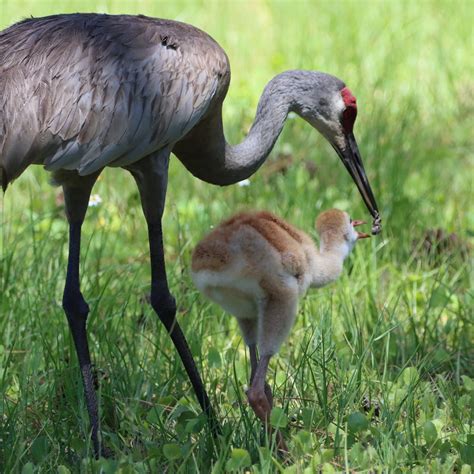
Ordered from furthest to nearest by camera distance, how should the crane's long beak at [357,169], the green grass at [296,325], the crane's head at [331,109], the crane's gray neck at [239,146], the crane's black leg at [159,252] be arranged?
the crane's long beak at [357,169]
the crane's head at [331,109]
the crane's gray neck at [239,146]
the crane's black leg at [159,252]
the green grass at [296,325]

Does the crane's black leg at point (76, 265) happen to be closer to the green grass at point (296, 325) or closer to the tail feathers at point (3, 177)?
the green grass at point (296, 325)

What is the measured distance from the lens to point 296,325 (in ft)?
15.2

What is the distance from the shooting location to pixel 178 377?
13.6 feet

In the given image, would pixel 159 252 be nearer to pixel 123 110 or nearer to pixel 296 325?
pixel 123 110

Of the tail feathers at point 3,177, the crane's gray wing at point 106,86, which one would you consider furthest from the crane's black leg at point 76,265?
the tail feathers at point 3,177

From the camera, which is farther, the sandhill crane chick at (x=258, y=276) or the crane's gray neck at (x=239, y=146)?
the crane's gray neck at (x=239, y=146)

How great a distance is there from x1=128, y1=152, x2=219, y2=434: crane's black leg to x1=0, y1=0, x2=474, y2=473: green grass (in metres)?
0.10

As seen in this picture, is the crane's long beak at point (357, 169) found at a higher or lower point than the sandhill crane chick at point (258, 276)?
higher

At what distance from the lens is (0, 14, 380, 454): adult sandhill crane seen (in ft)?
11.8

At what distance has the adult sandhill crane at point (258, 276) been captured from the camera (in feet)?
12.1

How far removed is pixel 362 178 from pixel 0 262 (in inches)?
56.9

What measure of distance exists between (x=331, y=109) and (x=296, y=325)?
0.87 meters

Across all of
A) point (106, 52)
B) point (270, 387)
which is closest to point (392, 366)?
point (270, 387)

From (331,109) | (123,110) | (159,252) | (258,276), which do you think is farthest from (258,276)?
(331,109)
